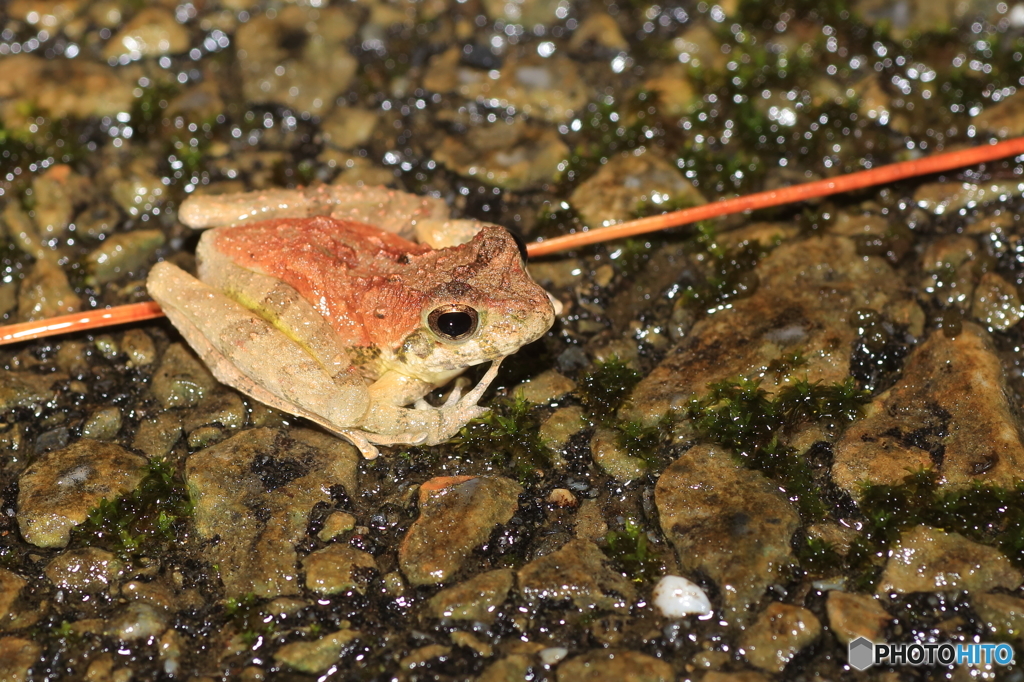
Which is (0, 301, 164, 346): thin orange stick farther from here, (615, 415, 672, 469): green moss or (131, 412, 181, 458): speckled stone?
(615, 415, 672, 469): green moss

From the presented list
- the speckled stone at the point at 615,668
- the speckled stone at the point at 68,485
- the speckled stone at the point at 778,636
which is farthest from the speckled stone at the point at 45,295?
the speckled stone at the point at 778,636

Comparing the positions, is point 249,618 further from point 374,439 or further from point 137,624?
point 374,439

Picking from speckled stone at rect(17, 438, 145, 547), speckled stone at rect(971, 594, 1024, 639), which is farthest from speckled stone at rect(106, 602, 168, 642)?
speckled stone at rect(971, 594, 1024, 639)

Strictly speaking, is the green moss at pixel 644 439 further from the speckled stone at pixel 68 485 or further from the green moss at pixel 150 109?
the green moss at pixel 150 109

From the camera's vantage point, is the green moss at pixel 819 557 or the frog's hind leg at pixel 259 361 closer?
the green moss at pixel 819 557

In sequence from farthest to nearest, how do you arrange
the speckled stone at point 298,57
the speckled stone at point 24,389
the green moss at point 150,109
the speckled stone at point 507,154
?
the speckled stone at point 298,57, the green moss at point 150,109, the speckled stone at point 507,154, the speckled stone at point 24,389

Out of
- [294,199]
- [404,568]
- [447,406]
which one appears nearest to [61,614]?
[404,568]
